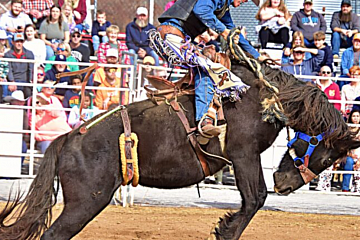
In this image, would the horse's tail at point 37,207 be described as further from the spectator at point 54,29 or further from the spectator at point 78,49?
the spectator at point 54,29

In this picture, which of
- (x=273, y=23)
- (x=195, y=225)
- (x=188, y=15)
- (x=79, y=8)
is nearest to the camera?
(x=188, y=15)

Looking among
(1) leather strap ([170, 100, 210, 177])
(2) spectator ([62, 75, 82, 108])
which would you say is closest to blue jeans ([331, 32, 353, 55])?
(2) spectator ([62, 75, 82, 108])

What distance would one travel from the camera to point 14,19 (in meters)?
12.7

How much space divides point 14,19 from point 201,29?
7932 mm

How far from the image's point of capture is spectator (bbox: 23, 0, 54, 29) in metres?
13.1

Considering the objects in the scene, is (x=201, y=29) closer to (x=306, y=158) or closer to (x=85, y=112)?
(x=306, y=158)

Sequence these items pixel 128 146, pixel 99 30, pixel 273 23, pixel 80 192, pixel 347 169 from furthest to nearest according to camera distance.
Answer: pixel 99 30 < pixel 273 23 < pixel 347 169 < pixel 128 146 < pixel 80 192

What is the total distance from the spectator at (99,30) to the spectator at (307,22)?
3876mm

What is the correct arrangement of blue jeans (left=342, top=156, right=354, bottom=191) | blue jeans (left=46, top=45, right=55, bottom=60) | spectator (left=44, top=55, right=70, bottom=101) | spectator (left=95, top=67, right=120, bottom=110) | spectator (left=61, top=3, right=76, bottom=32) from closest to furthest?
spectator (left=95, top=67, right=120, bottom=110), blue jeans (left=342, top=156, right=354, bottom=191), spectator (left=44, top=55, right=70, bottom=101), blue jeans (left=46, top=45, right=55, bottom=60), spectator (left=61, top=3, right=76, bottom=32)

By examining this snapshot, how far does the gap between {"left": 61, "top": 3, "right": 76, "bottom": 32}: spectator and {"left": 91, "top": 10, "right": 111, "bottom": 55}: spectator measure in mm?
481

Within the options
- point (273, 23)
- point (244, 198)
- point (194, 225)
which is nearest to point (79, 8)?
point (273, 23)

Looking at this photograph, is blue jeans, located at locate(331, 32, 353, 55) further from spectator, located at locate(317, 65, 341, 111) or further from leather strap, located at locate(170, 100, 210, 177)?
leather strap, located at locate(170, 100, 210, 177)

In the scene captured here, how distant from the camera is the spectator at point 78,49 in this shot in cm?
1227

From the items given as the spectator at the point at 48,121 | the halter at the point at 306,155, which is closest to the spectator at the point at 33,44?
the spectator at the point at 48,121
